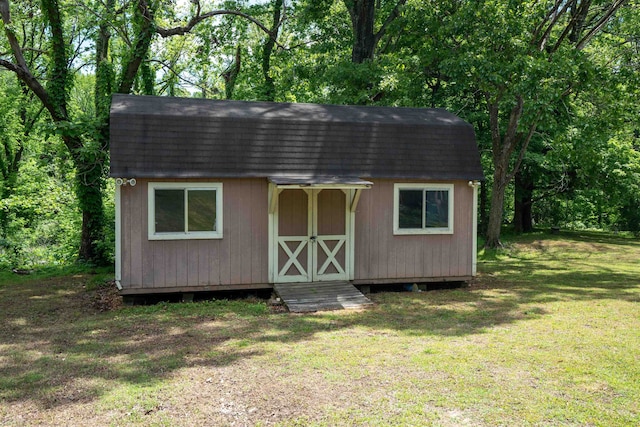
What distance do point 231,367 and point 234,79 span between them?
1970cm

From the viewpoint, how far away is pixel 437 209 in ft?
39.6

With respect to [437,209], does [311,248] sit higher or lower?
lower

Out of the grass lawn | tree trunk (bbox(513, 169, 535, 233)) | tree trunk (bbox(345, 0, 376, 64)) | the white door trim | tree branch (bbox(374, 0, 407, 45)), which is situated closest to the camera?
the grass lawn

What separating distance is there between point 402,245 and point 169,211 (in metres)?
4.81

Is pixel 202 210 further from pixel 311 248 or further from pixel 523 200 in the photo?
pixel 523 200

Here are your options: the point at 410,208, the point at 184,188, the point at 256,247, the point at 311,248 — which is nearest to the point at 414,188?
the point at 410,208

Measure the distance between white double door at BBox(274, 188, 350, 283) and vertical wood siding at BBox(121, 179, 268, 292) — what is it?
1.26 feet

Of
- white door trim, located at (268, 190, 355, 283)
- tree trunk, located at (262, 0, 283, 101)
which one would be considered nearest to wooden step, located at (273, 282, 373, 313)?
white door trim, located at (268, 190, 355, 283)

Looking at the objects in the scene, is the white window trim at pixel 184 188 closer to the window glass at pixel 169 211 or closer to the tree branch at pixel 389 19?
the window glass at pixel 169 211

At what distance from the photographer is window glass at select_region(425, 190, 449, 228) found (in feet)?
39.4

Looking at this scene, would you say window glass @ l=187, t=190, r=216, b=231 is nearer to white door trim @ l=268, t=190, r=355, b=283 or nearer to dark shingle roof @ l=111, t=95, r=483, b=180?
dark shingle roof @ l=111, t=95, r=483, b=180

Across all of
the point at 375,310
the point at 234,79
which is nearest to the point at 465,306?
the point at 375,310

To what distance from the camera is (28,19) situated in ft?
49.7

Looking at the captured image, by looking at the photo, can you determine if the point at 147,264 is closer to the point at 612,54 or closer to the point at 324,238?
the point at 324,238
